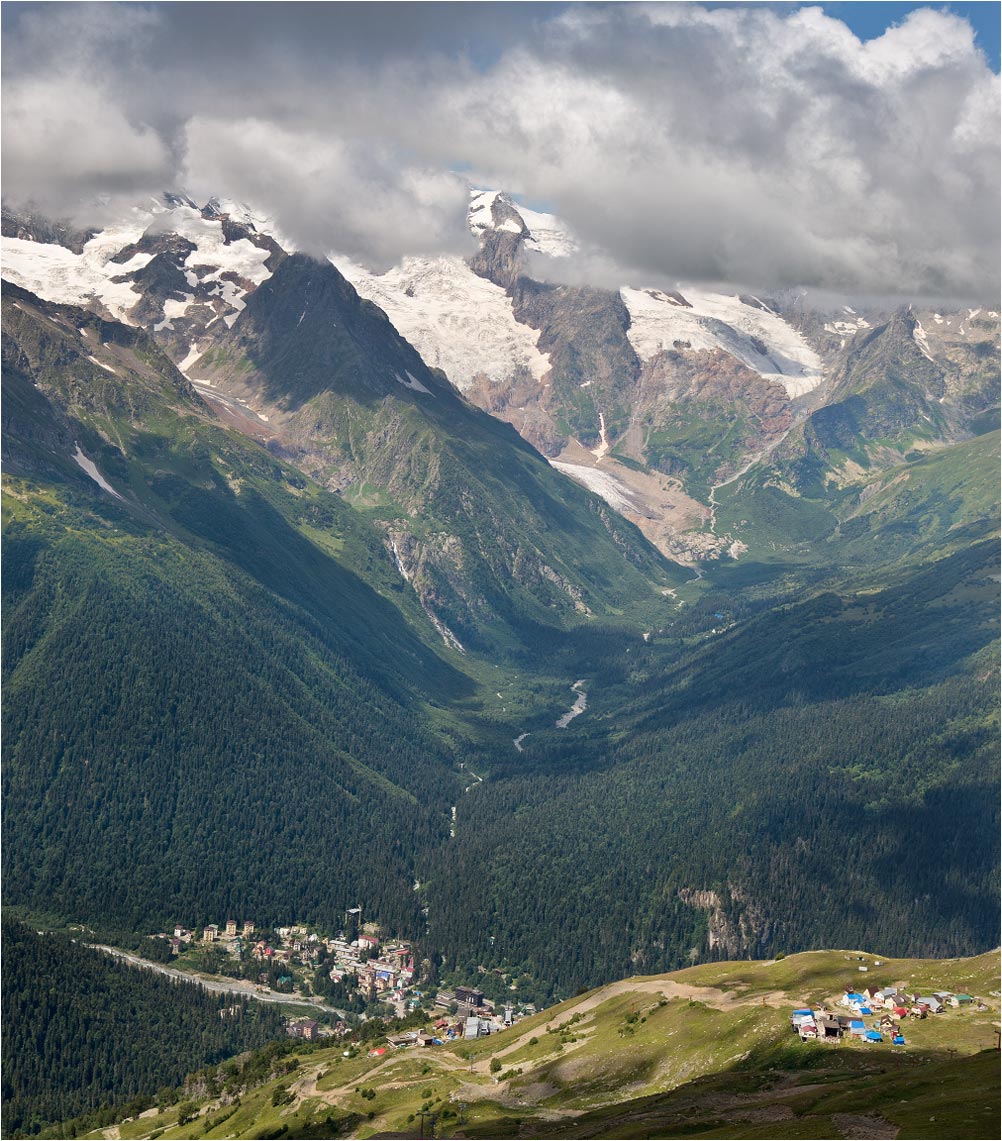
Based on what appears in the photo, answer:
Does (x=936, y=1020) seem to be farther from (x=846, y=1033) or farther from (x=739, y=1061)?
(x=739, y=1061)

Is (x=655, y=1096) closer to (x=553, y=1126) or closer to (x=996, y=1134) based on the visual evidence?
(x=553, y=1126)

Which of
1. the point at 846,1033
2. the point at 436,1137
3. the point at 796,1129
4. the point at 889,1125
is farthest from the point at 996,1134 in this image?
the point at 436,1137

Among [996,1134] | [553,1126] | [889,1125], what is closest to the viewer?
[996,1134]

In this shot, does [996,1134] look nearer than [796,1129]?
Yes

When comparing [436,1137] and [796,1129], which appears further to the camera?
[436,1137]

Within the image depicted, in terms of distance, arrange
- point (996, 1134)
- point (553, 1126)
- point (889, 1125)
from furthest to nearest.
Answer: point (553, 1126) → point (889, 1125) → point (996, 1134)

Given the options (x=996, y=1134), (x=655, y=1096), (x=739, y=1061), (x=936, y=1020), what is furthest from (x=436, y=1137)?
(x=996, y=1134)

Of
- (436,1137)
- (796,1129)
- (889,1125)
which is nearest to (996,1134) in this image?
(889,1125)

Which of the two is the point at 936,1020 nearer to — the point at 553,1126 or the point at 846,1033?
the point at 846,1033
